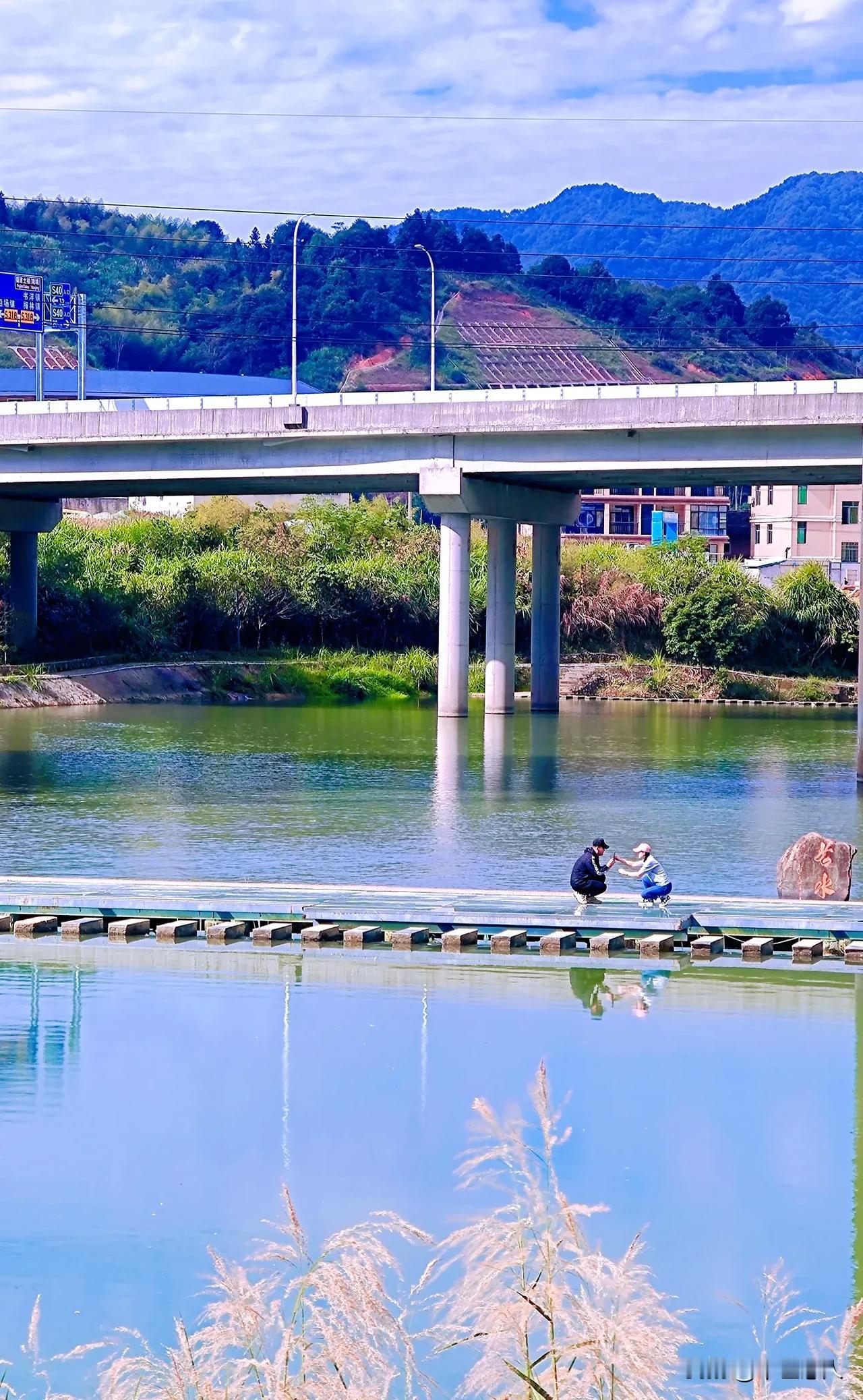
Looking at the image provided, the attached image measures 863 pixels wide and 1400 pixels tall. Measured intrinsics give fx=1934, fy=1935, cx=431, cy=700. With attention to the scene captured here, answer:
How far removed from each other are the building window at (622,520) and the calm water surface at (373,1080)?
99.9 meters

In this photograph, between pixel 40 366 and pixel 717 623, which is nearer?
pixel 717 623

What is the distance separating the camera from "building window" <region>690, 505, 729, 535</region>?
446 ft

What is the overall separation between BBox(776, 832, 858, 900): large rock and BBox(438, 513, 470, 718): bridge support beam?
37878mm

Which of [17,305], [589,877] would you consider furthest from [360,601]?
[589,877]

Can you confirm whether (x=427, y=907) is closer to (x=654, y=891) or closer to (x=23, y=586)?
(x=654, y=891)

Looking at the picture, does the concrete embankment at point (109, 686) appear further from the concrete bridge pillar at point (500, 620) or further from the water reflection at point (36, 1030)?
the water reflection at point (36, 1030)

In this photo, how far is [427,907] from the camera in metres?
26.0

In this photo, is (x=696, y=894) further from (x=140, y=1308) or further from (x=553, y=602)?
(x=553, y=602)

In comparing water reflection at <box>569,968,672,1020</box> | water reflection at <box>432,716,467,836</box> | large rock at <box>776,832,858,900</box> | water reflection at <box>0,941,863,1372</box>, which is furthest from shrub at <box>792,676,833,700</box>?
water reflection at <box>569,968,672,1020</box>

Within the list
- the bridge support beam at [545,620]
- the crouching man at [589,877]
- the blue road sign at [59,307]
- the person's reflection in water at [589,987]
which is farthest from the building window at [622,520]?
the person's reflection in water at [589,987]

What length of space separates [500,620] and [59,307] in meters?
30.3

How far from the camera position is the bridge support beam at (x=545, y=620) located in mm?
73250

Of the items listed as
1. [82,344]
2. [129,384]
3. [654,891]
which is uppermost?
[129,384]

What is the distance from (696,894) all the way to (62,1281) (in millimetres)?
16186
